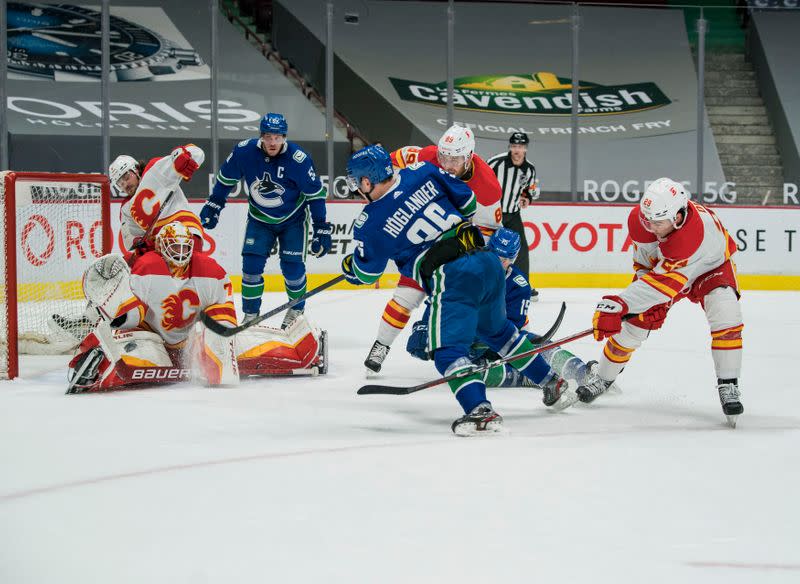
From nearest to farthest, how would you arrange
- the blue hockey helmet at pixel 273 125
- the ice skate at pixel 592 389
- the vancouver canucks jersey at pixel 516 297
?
1. the ice skate at pixel 592 389
2. the vancouver canucks jersey at pixel 516 297
3. the blue hockey helmet at pixel 273 125

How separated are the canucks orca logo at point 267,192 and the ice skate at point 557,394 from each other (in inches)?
87.9

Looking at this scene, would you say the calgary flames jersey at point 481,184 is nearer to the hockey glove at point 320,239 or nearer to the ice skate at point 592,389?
the hockey glove at point 320,239

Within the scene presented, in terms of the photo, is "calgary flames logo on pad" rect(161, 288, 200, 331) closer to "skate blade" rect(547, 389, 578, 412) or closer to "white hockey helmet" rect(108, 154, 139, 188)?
"white hockey helmet" rect(108, 154, 139, 188)

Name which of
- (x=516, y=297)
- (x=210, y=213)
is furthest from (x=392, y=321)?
(x=210, y=213)

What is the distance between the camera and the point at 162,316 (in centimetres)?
438

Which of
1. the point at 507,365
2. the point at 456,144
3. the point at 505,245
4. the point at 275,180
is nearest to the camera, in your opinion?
the point at 505,245

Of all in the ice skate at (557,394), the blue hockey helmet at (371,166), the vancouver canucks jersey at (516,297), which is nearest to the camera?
the blue hockey helmet at (371,166)

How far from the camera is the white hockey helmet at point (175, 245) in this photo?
4297 millimetres

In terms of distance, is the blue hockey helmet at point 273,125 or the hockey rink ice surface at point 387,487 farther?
the blue hockey helmet at point 273,125

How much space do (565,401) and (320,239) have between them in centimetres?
216

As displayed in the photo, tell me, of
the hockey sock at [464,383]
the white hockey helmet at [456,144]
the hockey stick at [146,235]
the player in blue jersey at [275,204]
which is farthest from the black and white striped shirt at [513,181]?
the hockey sock at [464,383]

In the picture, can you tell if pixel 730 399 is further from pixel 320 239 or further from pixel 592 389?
pixel 320 239

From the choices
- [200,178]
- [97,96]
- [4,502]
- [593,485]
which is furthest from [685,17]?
[4,502]

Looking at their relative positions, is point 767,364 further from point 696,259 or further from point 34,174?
point 34,174
